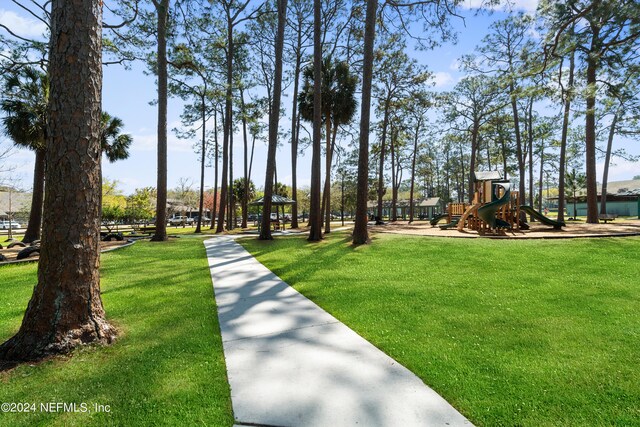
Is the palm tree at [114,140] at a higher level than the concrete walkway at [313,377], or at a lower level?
higher

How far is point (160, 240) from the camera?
50.4ft

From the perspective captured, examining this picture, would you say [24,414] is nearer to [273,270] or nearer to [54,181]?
[54,181]

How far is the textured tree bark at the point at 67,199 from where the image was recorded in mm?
3254

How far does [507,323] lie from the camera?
3.88m

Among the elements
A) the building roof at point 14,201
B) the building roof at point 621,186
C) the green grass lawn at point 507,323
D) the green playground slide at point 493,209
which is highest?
the building roof at point 621,186

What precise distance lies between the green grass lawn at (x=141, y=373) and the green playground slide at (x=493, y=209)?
39.5 feet

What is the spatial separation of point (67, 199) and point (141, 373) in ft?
5.99

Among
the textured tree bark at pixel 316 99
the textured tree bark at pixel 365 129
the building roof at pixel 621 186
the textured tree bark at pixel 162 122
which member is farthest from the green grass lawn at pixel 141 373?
the building roof at pixel 621 186

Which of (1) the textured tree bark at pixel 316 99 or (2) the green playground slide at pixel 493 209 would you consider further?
(2) the green playground slide at pixel 493 209

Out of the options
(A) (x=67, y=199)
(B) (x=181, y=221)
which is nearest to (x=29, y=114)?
(A) (x=67, y=199)

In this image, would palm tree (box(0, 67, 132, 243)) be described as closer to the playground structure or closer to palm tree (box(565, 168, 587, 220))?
the playground structure

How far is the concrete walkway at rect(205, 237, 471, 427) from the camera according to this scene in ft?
7.14

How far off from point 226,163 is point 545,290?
65.7 feet

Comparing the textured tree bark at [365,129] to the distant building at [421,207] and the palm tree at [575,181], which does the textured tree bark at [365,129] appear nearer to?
the distant building at [421,207]
